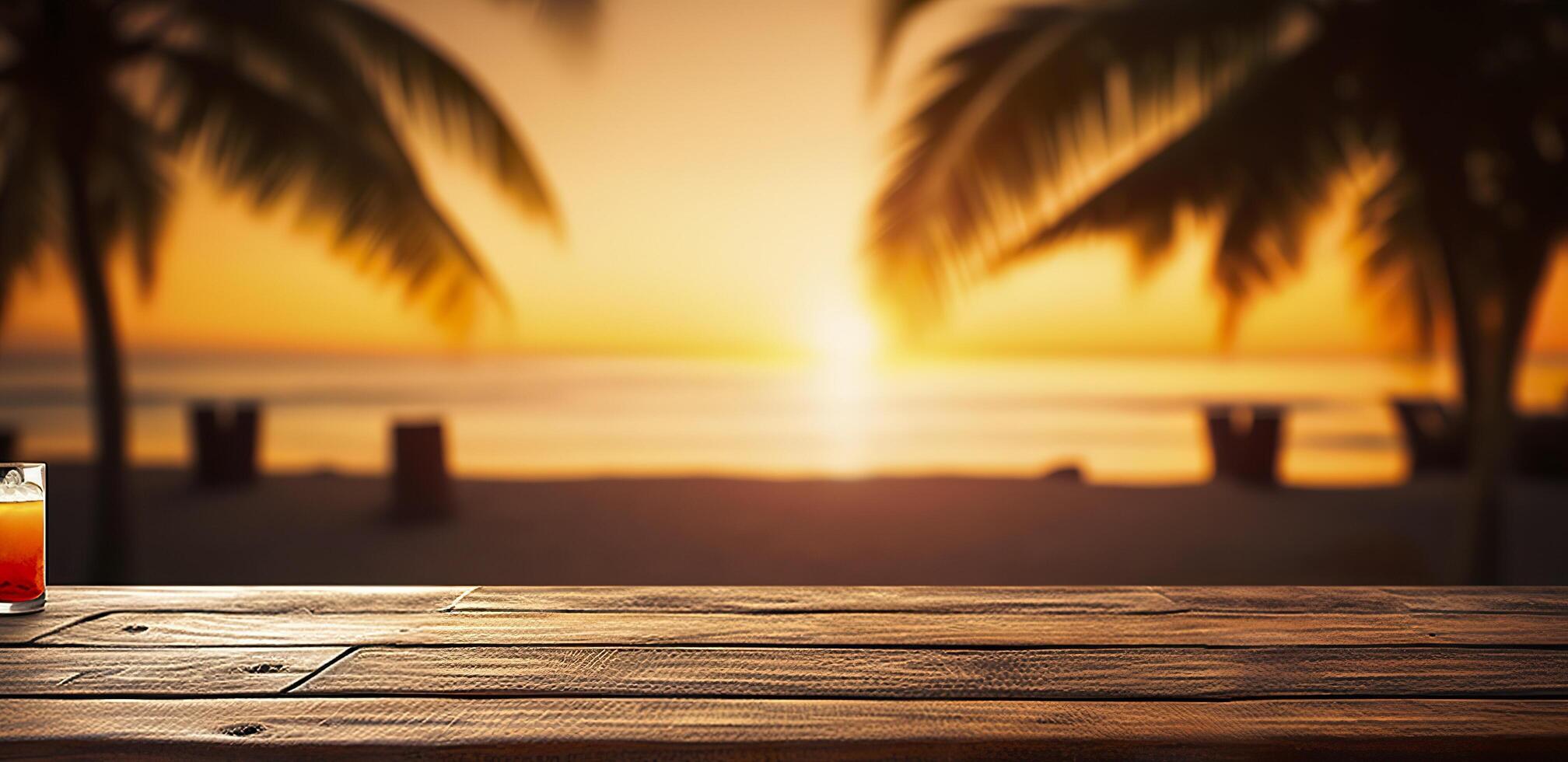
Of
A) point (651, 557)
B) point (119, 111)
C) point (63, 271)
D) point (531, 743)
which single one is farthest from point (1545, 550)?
point (63, 271)

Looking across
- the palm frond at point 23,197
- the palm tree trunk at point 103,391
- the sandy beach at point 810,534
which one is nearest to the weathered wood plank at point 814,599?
the sandy beach at point 810,534

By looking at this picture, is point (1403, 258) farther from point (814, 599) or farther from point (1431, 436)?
point (814, 599)

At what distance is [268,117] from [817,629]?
150 inches

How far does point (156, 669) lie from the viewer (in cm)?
106

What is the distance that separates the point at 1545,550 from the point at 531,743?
6.57 m

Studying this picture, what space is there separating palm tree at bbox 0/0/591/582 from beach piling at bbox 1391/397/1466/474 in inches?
288

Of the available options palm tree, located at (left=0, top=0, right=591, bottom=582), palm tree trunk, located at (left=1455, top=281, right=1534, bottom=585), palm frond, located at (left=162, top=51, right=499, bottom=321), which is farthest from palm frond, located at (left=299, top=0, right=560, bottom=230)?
palm tree trunk, located at (left=1455, top=281, right=1534, bottom=585)

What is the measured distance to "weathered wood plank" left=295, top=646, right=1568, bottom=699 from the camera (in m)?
0.99

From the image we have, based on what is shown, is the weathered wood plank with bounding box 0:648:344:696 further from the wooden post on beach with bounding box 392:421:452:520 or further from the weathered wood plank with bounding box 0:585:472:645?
the wooden post on beach with bounding box 392:421:452:520

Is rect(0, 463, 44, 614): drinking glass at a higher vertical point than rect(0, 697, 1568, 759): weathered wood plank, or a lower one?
higher

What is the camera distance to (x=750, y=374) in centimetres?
3941

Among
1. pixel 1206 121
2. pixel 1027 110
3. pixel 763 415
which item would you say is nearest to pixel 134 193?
pixel 1027 110

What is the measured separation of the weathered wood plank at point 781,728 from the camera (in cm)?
85

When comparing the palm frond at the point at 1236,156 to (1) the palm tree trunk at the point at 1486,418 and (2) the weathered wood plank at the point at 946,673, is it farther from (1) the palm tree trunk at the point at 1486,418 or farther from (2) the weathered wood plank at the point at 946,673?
(2) the weathered wood plank at the point at 946,673
